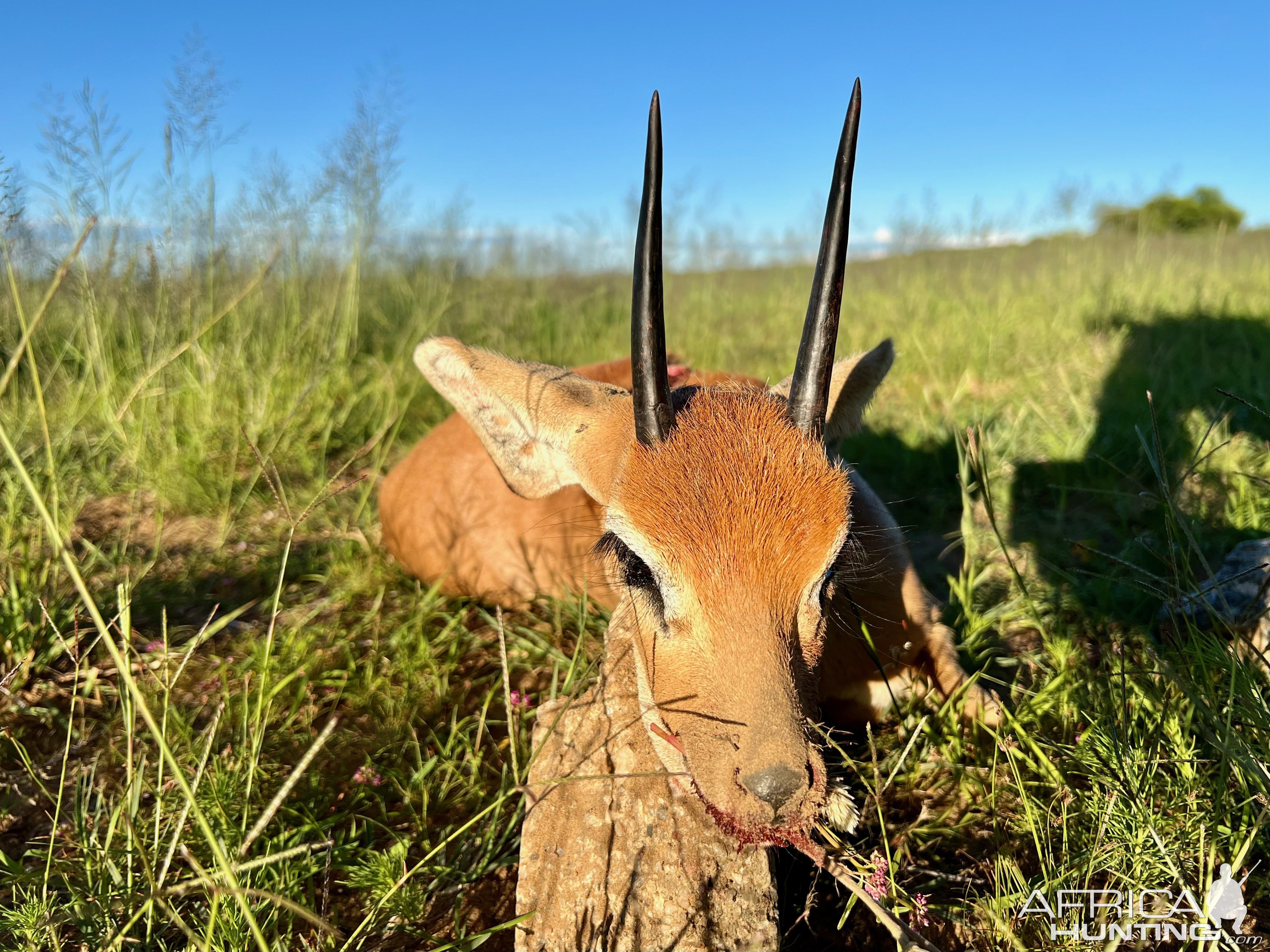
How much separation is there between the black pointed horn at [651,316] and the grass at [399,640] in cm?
76

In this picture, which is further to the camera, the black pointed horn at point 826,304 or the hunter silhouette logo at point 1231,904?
the black pointed horn at point 826,304

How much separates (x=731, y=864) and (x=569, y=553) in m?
1.67

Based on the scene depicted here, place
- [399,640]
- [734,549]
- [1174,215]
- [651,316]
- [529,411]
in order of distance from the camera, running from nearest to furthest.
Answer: [734,549] < [651,316] < [529,411] < [399,640] < [1174,215]

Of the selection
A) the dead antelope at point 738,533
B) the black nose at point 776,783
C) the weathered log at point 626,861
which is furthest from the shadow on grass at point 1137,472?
the weathered log at point 626,861

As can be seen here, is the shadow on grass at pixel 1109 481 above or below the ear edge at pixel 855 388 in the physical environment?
below

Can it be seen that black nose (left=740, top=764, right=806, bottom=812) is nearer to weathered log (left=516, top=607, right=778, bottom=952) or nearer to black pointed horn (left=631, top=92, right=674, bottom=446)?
weathered log (left=516, top=607, right=778, bottom=952)

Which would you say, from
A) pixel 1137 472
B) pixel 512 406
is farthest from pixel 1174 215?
pixel 512 406

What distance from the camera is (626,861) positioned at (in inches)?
67.6

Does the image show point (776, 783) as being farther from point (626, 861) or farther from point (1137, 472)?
point (1137, 472)

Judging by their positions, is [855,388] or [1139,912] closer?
[1139,912]

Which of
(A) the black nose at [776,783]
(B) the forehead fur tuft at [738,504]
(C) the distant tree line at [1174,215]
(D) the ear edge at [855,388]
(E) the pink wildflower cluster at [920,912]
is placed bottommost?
(E) the pink wildflower cluster at [920,912]

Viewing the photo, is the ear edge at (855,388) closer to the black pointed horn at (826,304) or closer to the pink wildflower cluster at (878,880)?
the black pointed horn at (826,304)

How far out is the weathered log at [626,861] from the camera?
160 centimetres

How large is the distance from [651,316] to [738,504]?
0.49 m
